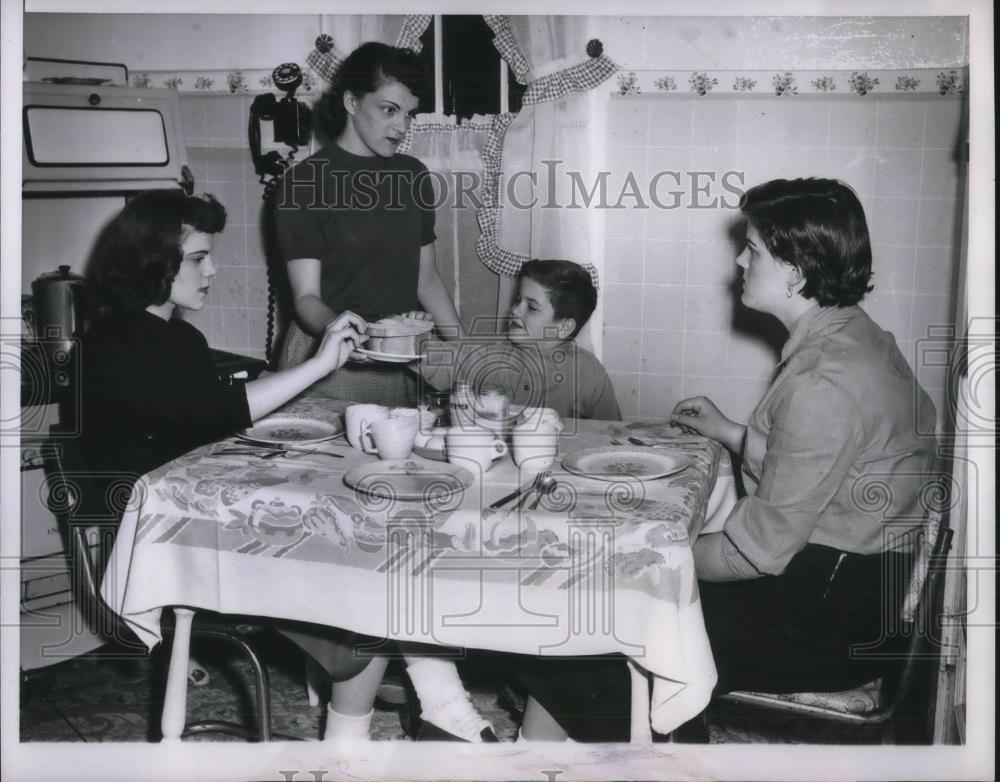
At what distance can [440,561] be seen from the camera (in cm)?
128

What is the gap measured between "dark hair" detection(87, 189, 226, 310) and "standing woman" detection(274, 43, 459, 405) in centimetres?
43

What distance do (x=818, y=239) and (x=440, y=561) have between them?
0.83 meters

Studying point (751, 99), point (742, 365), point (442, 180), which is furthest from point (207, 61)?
point (742, 365)

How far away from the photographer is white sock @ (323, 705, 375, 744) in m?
1.54

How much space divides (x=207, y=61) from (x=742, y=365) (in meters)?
1.35

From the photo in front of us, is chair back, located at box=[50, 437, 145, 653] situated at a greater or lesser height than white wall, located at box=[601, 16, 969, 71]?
lesser

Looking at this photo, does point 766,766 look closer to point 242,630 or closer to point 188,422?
point 242,630

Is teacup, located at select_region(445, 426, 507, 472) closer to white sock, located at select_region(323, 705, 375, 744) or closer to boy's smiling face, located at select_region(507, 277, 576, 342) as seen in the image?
white sock, located at select_region(323, 705, 375, 744)

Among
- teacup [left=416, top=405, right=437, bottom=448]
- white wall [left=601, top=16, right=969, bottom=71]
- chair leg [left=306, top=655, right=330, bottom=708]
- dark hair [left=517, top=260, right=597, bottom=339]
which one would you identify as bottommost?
chair leg [left=306, top=655, right=330, bottom=708]

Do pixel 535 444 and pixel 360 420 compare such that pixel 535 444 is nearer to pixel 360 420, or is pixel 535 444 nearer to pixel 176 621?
pixel 360 420

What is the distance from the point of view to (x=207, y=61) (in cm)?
206

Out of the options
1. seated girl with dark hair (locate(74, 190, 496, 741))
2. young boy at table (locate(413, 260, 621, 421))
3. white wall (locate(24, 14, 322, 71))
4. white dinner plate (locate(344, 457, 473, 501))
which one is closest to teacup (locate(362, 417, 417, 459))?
white dinner plate (locate(344, 457, 473, 501))

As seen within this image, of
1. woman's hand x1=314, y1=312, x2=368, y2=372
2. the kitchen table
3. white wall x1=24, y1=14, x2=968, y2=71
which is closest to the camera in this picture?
the kitchen table

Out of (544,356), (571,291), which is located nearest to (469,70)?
(571,291)
